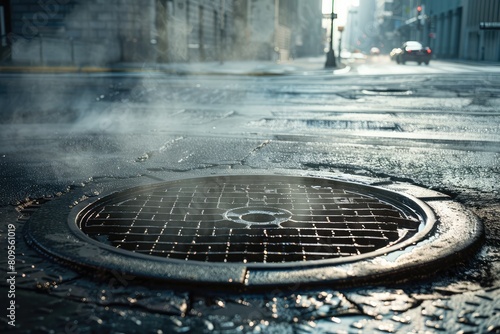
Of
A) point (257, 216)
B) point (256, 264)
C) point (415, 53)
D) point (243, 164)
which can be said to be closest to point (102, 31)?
point (415, 53)

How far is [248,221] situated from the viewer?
3.15 meters

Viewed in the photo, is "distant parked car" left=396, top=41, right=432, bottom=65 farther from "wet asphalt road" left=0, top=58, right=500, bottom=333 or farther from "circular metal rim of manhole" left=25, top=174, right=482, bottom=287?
"circular metal rim of manhole" left=25, top=174, right=482, bottom=287

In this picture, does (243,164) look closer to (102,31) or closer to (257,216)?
(257,216)

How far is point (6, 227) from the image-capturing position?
319cm

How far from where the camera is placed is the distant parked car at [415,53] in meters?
37.7

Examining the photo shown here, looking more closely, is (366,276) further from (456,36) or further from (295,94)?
(456,36)

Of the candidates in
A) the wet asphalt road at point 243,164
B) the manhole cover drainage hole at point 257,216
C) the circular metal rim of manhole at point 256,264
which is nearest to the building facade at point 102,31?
the wet asphalt road at point 243,164

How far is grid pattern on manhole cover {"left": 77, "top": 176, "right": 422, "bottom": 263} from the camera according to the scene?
272 cm

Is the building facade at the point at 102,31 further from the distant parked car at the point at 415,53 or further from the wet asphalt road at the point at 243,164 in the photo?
the wet asphalt road at the point at 243,164

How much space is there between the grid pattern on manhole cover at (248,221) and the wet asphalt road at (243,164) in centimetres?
35

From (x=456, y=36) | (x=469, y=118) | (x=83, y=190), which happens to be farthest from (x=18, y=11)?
(x=456, y=36)

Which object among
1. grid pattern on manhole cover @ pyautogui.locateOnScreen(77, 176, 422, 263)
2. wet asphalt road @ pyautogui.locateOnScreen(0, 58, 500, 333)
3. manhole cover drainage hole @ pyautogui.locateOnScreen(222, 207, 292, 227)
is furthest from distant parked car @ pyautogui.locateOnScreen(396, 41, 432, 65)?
manhole cover drainage hole @ pyautogui.locateOnScreen(222, 207, 292, 227)

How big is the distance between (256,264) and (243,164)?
2.66 m

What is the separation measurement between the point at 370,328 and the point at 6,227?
83.7 inches
